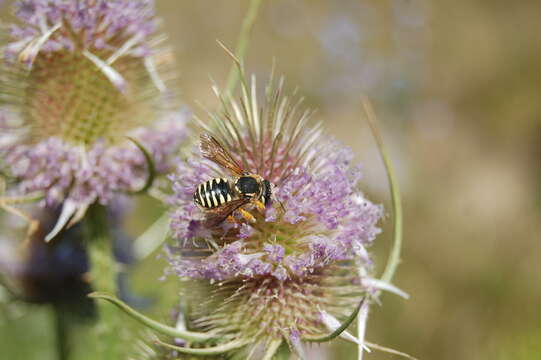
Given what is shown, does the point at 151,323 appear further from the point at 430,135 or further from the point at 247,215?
the point at 430,135

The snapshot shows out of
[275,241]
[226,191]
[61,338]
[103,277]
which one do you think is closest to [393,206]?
[275,241]

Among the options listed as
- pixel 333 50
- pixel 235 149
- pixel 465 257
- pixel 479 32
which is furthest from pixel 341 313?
pixel 479 32

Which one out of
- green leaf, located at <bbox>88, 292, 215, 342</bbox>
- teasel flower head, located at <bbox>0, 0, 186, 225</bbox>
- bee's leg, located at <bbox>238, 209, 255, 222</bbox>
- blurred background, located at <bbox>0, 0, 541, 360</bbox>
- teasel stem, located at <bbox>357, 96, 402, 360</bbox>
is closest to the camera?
green leaf, located at <bbox>88, 292, 215, 342</bbox>

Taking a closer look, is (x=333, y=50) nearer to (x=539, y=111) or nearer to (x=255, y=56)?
(x=255, y=56)

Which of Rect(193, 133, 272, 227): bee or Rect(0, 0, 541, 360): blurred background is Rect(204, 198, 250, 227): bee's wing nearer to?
Rect(193, 133, 272, 227): bee

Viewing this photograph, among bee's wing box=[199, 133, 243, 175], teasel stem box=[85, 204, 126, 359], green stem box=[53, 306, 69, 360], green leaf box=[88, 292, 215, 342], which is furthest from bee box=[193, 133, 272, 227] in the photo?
green stem box=[53, 306, 69, 360]

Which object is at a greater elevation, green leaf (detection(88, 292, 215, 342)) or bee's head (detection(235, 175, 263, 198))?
bee's head (detection(235, 175, 263, 198))

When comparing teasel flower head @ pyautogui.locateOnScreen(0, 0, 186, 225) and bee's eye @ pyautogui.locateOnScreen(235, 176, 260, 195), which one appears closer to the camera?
bee's eye @ pyautogui.locateOnScreen(235, 176, 260, 195)
